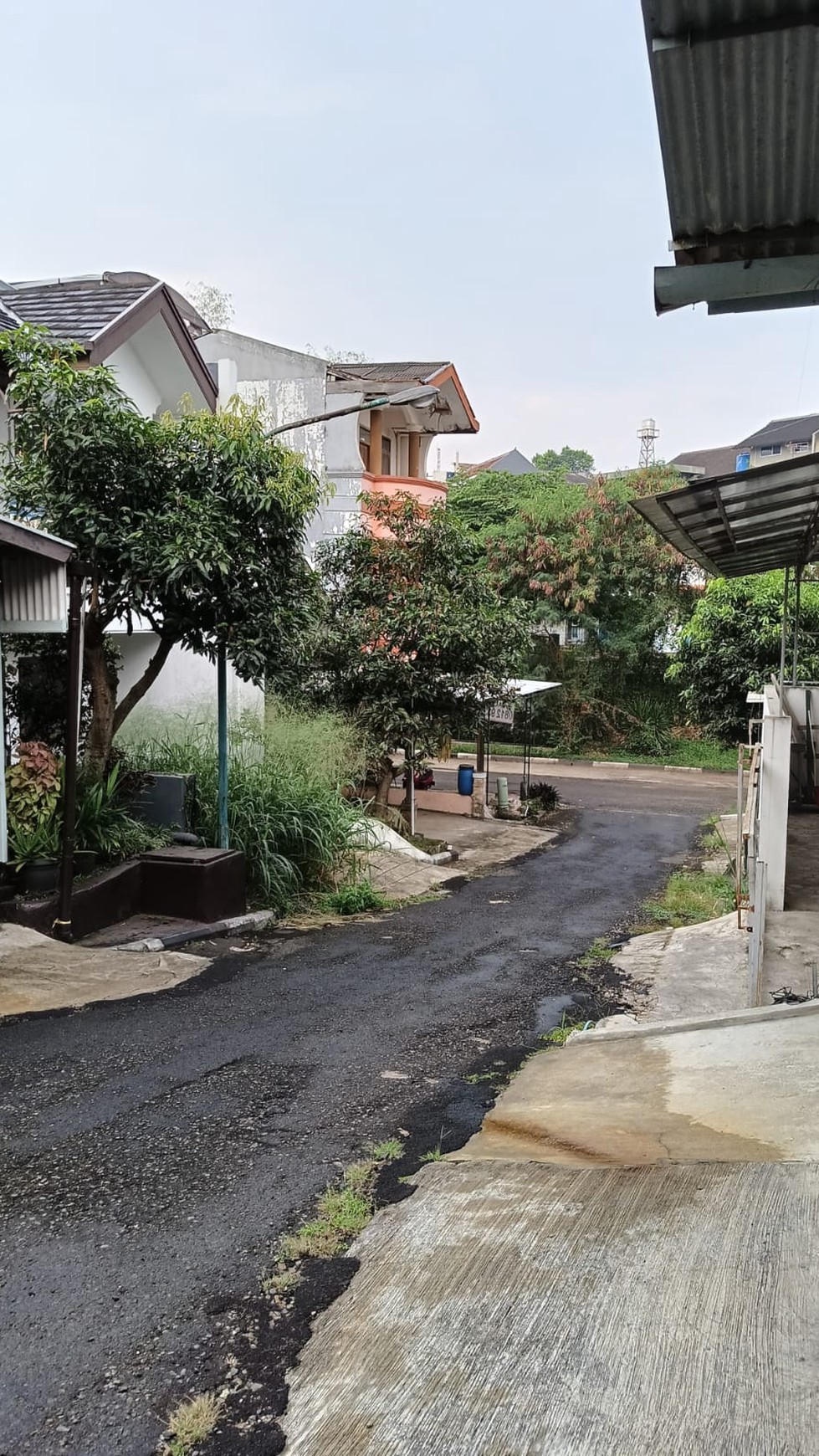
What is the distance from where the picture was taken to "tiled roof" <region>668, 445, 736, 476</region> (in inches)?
2386

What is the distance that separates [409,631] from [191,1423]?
11.2m

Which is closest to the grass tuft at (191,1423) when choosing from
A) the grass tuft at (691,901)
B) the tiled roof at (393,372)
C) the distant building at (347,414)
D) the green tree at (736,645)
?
the grass tuft at (691,901)

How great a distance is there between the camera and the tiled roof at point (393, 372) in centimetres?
2017

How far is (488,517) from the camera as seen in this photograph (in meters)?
30.7

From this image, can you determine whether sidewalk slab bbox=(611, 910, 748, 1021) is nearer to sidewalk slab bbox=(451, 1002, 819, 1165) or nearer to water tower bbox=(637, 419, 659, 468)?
sidewalk slab bbox=(451, 1002, 819, 1165)

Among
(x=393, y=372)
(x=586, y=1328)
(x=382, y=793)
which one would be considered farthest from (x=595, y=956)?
(x=393, y=372)

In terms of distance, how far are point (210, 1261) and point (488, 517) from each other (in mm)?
28683

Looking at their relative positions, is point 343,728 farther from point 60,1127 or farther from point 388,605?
point 60,1127

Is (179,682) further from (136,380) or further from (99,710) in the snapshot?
(99,710)

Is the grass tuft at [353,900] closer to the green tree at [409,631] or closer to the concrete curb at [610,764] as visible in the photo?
the green tree at [409,631]

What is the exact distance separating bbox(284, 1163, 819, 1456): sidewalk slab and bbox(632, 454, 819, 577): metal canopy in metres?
4.38

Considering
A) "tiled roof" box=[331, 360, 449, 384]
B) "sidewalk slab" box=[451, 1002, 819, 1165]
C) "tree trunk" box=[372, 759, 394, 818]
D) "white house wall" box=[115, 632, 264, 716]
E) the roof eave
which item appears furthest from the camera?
"tiled roof" box=[331, 360, 449, 384]

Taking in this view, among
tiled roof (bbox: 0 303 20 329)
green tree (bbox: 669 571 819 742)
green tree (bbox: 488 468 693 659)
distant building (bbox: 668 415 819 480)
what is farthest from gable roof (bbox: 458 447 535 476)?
tiled roof (bbox: 0 303 20 329)

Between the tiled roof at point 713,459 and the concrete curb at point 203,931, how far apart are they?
5619cm
